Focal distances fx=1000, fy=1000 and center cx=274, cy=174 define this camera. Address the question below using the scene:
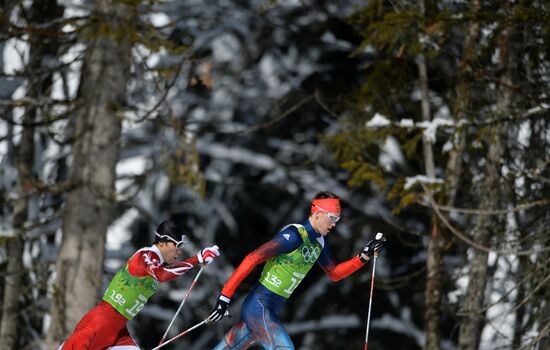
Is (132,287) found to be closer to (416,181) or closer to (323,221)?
(323,221)

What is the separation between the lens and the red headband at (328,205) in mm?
7688

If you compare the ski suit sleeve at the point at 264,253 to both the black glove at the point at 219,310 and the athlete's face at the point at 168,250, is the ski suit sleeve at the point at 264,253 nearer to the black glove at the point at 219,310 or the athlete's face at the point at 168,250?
the black glove at the point at 219,310

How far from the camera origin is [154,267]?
7.71 m

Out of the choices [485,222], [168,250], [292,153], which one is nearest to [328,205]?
[168,250]

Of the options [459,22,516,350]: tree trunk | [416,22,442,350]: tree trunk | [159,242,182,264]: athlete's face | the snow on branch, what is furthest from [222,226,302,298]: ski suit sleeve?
[416,22,442,350]: tree trunk

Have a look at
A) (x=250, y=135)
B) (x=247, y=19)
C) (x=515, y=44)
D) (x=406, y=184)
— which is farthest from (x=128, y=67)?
(x=250, y=135)

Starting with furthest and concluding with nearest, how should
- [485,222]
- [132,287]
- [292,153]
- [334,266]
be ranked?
1. [292,153]
2. [485,222]
3. [334,266]
4. [132,287]

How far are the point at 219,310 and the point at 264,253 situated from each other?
22.9 inches

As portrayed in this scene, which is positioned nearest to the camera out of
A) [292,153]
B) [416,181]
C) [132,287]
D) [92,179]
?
[132,287]

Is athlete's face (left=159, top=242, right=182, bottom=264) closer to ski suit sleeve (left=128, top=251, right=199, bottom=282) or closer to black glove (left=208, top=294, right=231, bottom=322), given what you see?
ski suit sleeve (left=128, top=251, right=199, bottom=282)

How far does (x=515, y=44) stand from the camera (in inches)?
451

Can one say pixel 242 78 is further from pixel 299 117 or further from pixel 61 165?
Answer: pixel 61 165

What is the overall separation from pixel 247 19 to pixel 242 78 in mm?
2019

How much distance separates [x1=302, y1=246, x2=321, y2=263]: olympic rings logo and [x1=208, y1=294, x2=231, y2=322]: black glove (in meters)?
0.78
